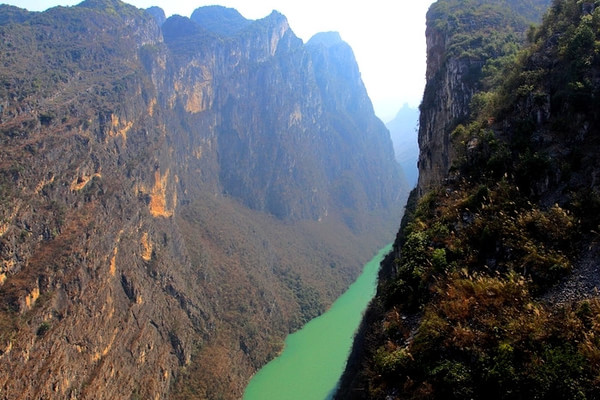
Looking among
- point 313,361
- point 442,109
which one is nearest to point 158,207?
point 313,361

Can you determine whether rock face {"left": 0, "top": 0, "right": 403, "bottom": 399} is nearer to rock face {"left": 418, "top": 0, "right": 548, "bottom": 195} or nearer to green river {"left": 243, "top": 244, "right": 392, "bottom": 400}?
green river {"left": 243, "top": 244, "right": 392, "bottom": 400}

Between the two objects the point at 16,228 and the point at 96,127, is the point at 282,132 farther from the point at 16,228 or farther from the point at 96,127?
the point at 16,228

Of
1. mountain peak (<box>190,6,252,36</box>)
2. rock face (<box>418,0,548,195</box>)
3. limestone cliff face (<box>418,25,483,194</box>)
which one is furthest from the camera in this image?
mountain peak (<box>190,6,252,36</box>)

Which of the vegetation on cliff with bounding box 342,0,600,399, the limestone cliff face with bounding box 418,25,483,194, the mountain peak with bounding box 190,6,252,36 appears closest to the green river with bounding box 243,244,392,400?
the limestone cliff face with bounding box 418,25,483,194

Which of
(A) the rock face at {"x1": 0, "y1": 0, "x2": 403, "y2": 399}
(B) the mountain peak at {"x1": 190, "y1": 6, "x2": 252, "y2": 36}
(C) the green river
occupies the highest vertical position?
(B) the mountain peak at {"x1": 190, "y1": 6, "x2": 252, "y2": 36}

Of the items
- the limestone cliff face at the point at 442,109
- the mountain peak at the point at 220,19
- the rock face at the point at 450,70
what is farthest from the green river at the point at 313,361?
the mountain peak at the point at 220,19

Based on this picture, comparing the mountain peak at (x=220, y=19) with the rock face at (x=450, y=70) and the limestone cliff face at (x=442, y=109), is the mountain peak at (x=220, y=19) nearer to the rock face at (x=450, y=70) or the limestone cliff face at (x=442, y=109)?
the rock face at (x=450, y=70)

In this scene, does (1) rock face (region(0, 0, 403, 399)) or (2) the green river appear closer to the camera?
(1) rock face (region(0, 0, 403, 399))
